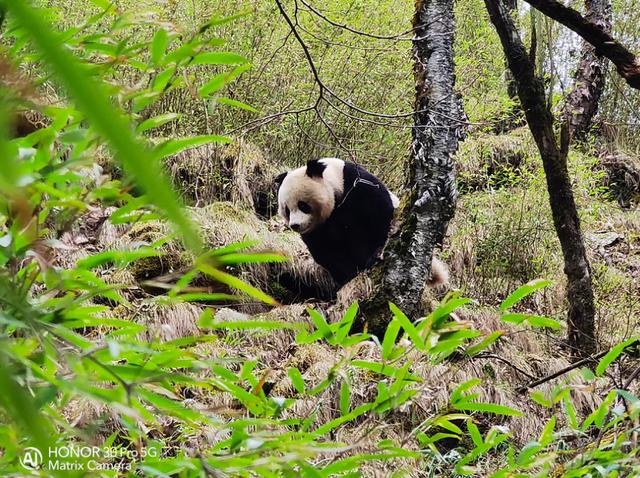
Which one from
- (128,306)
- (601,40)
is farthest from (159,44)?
(601,40)

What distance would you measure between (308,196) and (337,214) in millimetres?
281

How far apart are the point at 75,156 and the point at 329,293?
467 centimetres

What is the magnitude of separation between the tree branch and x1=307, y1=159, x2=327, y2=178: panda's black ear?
2957mm

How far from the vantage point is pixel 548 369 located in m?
4.71

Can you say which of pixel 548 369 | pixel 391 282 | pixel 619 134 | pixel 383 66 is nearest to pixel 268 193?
pixel 383 66

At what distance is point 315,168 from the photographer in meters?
5.18

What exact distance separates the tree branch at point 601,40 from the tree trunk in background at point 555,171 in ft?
3.99

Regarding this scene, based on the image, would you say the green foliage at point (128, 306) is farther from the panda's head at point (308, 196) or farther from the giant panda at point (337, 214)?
the panda's head at point (308, 196)

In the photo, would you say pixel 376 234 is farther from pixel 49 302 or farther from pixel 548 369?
pixel 49 302

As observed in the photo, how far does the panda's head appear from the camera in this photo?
17.2 ft

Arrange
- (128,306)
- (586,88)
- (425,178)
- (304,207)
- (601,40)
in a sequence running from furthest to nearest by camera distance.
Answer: (586,88) < (304,207) < (425,178) < (601,40) < (128,306)

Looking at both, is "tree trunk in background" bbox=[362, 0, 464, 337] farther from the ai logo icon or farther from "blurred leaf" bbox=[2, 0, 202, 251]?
"blurred leaf" bbox=[2, 0, 202, 251]

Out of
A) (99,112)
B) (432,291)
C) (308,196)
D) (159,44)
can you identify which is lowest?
(432,291)

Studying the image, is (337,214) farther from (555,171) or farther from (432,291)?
(555,171)
